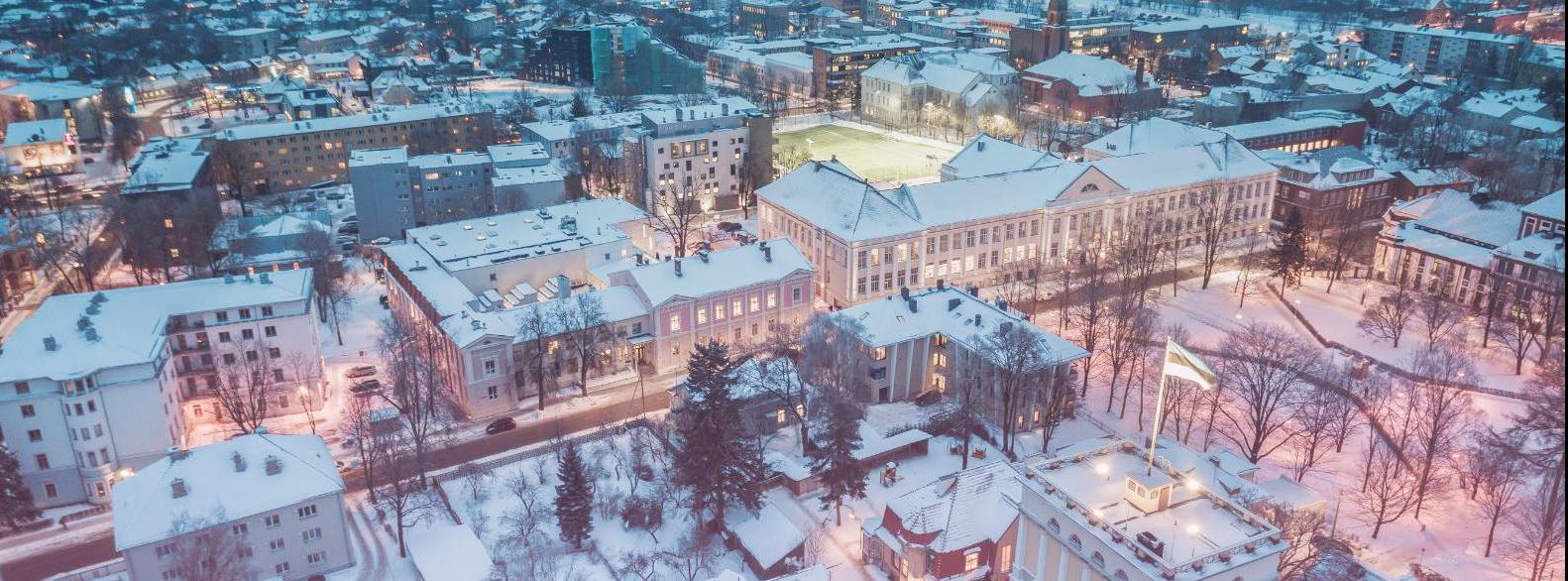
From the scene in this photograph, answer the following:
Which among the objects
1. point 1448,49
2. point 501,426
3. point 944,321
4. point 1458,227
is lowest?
point 501,426

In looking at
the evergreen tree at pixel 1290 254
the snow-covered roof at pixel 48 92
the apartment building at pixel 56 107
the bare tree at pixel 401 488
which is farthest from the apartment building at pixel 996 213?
the snow-covered roof at pixel 48 92

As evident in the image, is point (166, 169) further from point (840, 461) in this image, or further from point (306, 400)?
point (840, 461)

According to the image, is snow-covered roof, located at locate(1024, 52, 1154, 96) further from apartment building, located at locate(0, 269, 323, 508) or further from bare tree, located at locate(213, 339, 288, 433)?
bare tree, located at locate(213, 339, 288, 433)

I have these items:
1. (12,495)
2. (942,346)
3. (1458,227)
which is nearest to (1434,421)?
(942,346)

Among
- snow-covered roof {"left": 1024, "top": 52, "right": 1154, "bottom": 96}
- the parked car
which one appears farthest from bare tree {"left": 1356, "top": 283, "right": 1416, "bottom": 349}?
snow-covered roof {"left": 1024, "top": 52, "right": 1154, "bottom": 96}

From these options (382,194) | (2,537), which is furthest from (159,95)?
(2,537)

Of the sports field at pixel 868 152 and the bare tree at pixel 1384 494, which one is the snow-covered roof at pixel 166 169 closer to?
the sports field at pixel 868 152

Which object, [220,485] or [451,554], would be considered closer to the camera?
[220,485]
